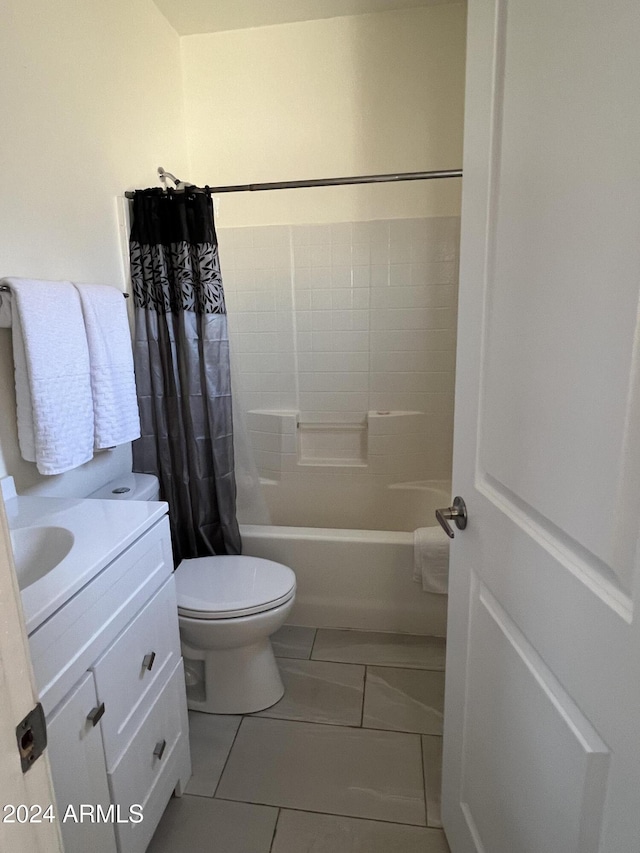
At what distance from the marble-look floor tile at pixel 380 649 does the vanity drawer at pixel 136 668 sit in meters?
0.80

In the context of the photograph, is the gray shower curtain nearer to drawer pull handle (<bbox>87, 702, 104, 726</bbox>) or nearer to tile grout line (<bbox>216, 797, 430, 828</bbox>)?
tile grout line (<bbox>216, 797, 430, 828</bbox>)

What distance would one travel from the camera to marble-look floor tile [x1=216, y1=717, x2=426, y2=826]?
53.6 inches

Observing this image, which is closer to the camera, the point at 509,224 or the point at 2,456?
the point at 509,224

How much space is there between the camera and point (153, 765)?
1.21 m

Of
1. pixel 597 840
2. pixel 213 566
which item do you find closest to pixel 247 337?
pixel 213 566

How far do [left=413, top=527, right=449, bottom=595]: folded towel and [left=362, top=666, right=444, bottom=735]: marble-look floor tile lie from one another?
32cm

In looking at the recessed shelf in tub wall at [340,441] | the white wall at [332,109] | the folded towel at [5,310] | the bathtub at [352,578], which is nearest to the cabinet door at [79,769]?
the folded towel at [5,310]

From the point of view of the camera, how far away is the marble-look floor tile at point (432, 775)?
1.33m

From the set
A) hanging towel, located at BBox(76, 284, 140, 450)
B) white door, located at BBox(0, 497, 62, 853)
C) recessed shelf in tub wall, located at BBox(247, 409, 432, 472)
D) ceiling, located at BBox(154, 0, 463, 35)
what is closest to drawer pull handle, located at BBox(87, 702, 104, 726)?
white door, located at BBox(0, 497, 62, 853)

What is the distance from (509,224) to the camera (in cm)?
79

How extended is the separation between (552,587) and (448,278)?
1936 mm

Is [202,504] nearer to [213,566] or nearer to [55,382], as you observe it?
[213,566]

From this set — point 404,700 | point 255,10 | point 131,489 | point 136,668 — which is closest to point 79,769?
point 136,668

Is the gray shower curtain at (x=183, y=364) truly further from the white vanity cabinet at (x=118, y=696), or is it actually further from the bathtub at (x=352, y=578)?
the white vanity cabinet at (x=118, y=696)
